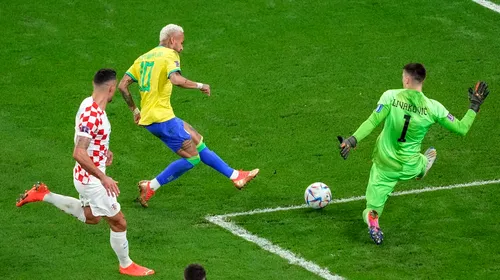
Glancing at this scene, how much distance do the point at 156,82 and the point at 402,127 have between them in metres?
3.36

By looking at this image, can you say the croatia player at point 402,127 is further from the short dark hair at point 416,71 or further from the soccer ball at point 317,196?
the soccer ball at point 317,196

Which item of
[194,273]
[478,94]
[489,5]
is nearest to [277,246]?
[478,94]

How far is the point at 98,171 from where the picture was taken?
12.6 meters

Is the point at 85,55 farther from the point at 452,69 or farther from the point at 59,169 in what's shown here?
the point at 452,69

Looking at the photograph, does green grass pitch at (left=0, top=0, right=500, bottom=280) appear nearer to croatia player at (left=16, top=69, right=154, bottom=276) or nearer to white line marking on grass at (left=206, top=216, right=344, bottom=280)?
white line marking on grass at (left=206, top=216, right=344, bottom=280)

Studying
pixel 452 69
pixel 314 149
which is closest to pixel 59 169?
pixel 314 149

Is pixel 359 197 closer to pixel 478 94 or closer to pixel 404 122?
pixel 404 122

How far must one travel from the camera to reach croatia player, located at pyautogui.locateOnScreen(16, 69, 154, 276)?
41.4 ft

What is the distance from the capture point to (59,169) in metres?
16.8

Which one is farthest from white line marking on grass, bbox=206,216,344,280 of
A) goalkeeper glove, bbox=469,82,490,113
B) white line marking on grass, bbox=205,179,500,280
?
goalkeeper glove, bbox=469,82,490,113

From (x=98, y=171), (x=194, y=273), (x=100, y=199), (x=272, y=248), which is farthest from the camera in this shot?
(x=272, y=248)

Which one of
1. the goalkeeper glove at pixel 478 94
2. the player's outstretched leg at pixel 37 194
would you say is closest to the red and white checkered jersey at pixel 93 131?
the player's outstretched leg at pixel 37 194

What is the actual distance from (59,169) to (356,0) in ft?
27.0

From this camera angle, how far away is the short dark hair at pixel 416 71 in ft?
46.2
